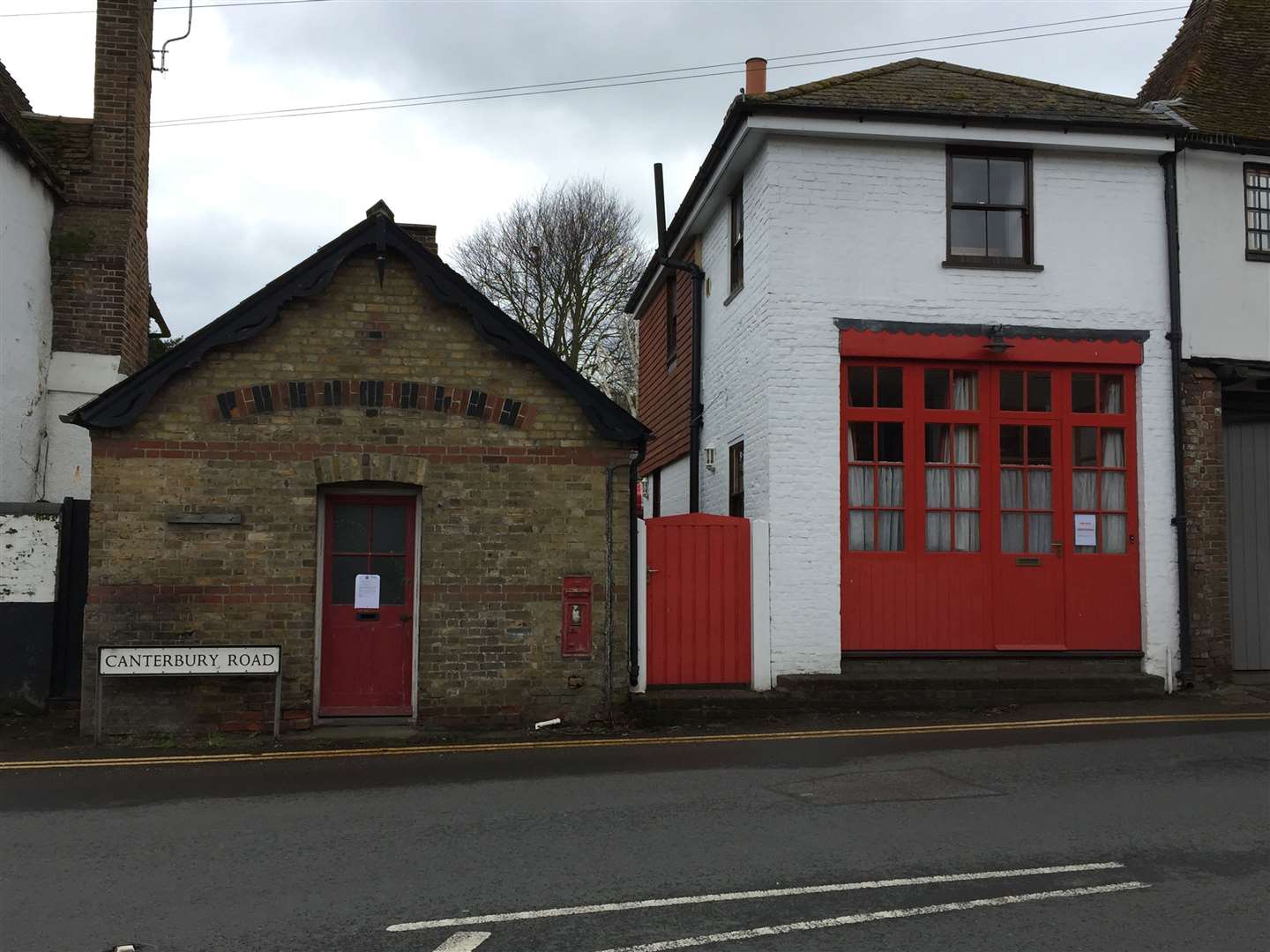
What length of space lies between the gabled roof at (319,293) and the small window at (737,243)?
3633 mm

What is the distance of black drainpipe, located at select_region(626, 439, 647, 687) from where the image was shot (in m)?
11.4

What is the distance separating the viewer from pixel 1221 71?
14156 millimetres

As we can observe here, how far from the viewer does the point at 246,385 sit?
10.7 m

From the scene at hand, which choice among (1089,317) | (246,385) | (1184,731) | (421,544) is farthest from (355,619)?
(1089,317)

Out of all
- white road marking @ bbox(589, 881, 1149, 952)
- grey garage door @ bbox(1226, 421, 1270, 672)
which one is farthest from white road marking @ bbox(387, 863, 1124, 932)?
grey garage door @ bbox(1226, 421, 1270, 672)

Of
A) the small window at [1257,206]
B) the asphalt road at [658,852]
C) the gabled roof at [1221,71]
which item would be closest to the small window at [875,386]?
the asphalt road at [658,852]

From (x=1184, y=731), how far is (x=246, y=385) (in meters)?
9.42

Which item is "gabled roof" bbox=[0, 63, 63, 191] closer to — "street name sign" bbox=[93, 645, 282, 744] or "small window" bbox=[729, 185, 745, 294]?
"street name sign" bbox=[93, 645, 282, 744]

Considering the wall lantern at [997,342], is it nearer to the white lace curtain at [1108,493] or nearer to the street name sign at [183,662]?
the white lace curtain at [1108,493]

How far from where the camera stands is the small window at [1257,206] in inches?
519

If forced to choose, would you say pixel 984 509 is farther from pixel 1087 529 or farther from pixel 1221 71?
pixel 1221 71

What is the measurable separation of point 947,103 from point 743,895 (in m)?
10.1

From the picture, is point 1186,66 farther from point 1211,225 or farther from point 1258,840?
point 1258,840

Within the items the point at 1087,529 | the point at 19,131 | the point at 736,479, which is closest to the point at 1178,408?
the point at 1087,529
